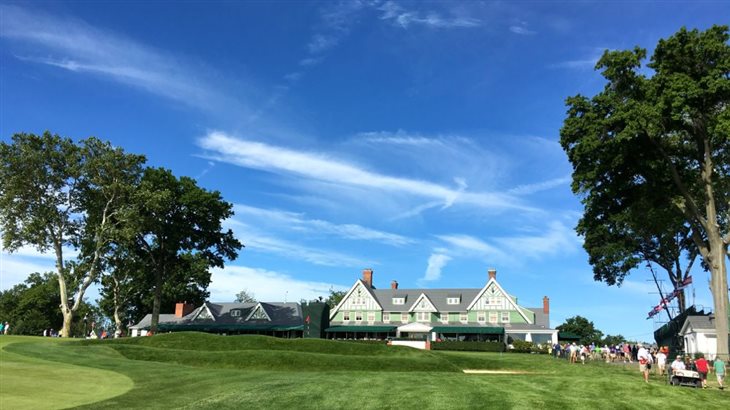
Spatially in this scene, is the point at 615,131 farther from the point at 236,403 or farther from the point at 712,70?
the point at 236,403

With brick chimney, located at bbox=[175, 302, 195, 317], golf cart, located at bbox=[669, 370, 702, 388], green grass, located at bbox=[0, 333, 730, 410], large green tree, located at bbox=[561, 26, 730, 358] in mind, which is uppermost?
large green tree, located at bbox=[561, 26, 730, 358]

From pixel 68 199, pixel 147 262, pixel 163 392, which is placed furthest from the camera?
pixel 147 262

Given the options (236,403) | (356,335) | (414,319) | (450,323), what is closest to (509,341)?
(450,323)

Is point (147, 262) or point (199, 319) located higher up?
point (147, 262)

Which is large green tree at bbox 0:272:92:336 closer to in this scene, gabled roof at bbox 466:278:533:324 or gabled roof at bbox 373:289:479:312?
gabled roof at bbox 373:289:479:312

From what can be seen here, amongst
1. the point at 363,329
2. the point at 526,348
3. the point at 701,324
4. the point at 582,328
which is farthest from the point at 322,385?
the point at 582,328

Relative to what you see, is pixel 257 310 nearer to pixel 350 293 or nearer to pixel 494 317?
pixel 350 293

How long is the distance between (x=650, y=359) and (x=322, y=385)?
792 inches

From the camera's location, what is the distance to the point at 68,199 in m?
47.4

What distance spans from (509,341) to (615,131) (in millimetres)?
39301

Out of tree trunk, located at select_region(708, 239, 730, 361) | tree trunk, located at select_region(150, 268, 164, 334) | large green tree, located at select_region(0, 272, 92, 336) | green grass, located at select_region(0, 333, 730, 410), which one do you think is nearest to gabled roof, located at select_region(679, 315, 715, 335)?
tree trunk, located at select_region(708, 239, 730, 361)

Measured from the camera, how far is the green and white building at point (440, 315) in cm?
6712

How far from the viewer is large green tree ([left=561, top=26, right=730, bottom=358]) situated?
3194 cm

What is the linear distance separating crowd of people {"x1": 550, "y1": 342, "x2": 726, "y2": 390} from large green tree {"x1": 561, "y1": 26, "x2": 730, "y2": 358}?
172 inches
